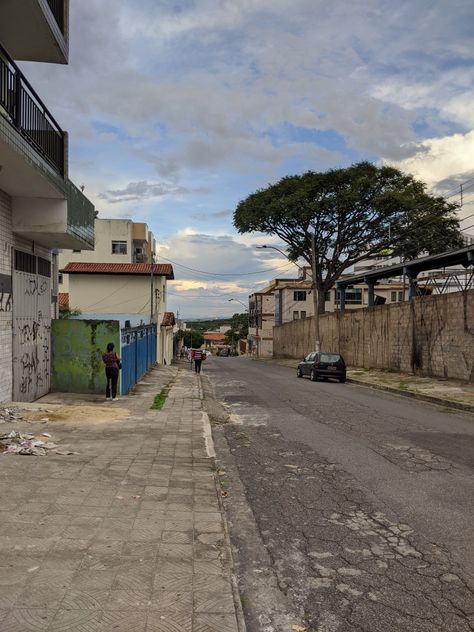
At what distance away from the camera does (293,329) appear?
165ft

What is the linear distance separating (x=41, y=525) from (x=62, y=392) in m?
10.3

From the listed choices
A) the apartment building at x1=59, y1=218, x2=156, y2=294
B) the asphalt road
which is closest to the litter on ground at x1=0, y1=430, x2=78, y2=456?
the asphalt road

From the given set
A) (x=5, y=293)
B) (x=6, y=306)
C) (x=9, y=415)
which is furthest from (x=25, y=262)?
(x=9, y=415)

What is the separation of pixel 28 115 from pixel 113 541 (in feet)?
28.4

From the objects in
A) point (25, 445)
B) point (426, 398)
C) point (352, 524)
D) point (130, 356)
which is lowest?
point (426, 398)

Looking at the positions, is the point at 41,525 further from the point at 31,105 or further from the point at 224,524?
the point at 31,105

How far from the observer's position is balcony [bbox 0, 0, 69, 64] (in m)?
10.4

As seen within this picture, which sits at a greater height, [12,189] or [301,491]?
[12,189]

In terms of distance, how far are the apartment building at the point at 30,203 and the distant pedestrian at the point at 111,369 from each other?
63.8 inches

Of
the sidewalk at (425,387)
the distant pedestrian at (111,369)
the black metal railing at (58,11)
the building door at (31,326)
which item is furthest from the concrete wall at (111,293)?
the black metal railing at (58,11)

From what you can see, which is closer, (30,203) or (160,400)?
(30,203)

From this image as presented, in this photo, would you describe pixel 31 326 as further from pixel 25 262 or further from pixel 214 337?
pixel 214 337

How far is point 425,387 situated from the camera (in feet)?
62.0

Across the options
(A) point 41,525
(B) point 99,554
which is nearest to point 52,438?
(A) point 41,525
